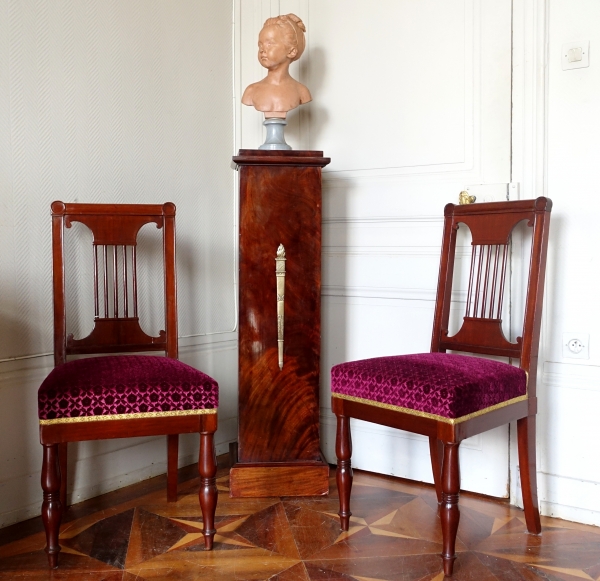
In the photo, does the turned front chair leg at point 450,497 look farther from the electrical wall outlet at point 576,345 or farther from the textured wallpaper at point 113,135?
the textured wallpaper at point 113,135

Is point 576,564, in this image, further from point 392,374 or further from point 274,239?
point 274,239

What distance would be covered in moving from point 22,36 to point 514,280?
1.94 metres

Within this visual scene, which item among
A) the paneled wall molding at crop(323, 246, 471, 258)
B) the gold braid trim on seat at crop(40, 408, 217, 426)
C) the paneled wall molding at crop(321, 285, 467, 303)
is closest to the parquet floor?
the gold braid trim on seat at crop(40, 408, 217, 426)

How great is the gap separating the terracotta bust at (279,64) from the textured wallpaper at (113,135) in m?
0.42

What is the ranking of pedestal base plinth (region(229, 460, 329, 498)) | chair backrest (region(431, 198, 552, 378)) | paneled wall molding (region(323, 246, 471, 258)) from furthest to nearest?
paneled wall molding (region(323, 246, 471, 258)) < pedestal base plinth (region(229, 460, 329, 498)) < chair backrest (region(431, 198, 552, 378))

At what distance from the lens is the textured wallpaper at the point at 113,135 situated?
225 centimetres

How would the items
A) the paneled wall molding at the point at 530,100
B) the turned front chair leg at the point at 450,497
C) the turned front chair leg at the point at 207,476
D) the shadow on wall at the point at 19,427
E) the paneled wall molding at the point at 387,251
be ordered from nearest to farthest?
the turned front chair leg at the point at 450,497
the turned front chair leg at the point at 207,476
the shadow on wall at the point at 19,427
the paneled wall molding at the point at 530,100
the paneled wall molding at the point at 387,251

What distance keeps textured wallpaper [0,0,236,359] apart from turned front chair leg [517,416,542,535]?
1449 mm

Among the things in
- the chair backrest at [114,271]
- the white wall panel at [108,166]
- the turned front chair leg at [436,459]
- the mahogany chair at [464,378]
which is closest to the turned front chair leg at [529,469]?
the mahogany chair at [464,378]

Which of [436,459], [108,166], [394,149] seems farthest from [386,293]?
[108,166]

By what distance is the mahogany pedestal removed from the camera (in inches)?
95.8

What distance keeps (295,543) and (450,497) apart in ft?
1.78

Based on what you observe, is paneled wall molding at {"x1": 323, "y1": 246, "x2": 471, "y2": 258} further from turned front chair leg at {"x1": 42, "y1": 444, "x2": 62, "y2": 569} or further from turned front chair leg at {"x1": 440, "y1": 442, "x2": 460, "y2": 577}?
turned front chair leg at {"x1": 42, "y1": 444, "x2": 62, "y2": 569}

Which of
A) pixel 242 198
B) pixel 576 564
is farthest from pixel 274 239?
pixel 576 564
